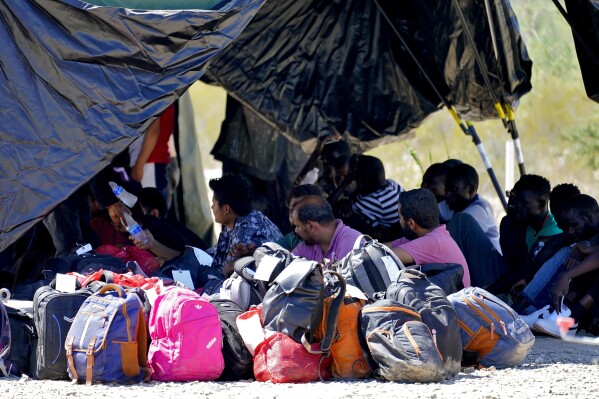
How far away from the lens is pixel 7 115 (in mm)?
5648

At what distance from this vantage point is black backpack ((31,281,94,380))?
530 cm

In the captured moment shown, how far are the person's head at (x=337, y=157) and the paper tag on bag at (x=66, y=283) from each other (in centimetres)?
386

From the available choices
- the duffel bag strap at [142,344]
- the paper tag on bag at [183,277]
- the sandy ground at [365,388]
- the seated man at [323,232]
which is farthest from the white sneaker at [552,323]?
the duffel bag strap at [142,344]

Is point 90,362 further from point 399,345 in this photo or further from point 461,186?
point 461,186

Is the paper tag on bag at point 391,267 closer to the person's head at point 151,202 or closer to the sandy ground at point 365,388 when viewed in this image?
the sandy ground at point 365,388

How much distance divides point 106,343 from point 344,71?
509 cm

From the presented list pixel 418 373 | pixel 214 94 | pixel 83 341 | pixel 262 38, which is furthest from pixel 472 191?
pixel 214 94

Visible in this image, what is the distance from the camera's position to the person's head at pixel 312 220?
636 centimetres

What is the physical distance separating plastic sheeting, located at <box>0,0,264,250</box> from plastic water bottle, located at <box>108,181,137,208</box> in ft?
6.51

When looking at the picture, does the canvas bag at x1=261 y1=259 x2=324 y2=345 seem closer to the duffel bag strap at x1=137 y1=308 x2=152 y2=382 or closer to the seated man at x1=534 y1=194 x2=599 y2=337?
the duffel bag strap at x1=137 y1=308 x2=152 y2=382

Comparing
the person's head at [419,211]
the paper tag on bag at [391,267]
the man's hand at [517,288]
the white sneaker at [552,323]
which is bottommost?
the white sneaker at [552,323]

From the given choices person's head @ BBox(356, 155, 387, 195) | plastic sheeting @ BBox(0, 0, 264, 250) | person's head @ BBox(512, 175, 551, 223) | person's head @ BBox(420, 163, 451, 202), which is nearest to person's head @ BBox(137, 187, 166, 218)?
person's head @ BBox(356, 155, 387, 195)

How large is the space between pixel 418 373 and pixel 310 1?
491cm

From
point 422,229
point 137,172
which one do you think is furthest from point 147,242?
point 137,172
